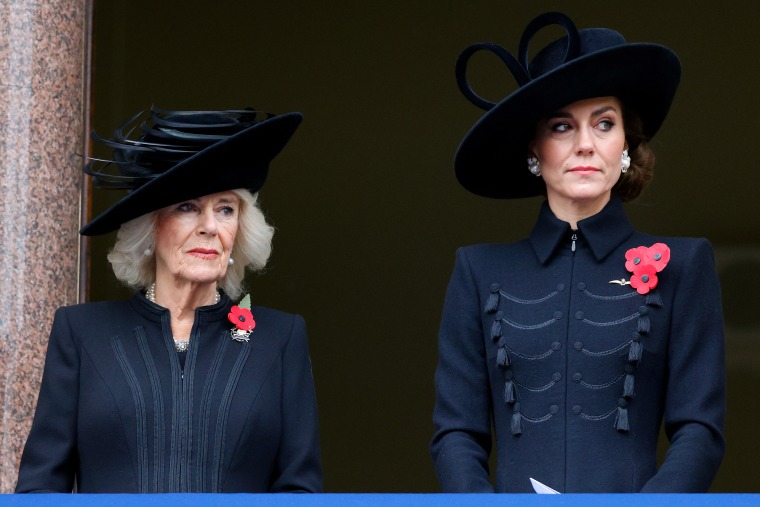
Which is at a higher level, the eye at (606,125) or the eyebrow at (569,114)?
the eyebrow at (569,114)

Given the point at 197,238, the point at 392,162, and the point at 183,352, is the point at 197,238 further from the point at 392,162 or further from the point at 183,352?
the point at 392,162

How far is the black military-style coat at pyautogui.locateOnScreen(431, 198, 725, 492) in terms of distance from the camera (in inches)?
158

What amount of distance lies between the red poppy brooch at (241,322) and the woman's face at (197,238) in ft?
0.34

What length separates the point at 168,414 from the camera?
4246 millimetres

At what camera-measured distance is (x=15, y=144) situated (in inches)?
210

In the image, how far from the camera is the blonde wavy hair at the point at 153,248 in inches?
177

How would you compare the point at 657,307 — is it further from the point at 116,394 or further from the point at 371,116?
the point at 371,116

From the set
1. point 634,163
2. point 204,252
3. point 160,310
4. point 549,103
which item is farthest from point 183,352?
point 634,163

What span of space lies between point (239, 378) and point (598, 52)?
4.03ft

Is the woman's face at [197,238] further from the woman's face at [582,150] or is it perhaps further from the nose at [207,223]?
the woman's face at [582,150]

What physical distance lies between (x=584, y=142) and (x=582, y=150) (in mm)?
21

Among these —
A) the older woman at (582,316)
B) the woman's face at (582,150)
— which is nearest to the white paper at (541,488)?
the older woman at (582,316)

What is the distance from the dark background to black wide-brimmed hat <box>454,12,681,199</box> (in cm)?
509

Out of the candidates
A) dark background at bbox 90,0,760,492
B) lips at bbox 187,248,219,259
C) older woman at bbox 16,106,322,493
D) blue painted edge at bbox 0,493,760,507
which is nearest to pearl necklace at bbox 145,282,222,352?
older woman at bbox 16,106,322,493
